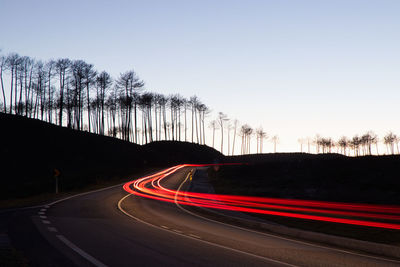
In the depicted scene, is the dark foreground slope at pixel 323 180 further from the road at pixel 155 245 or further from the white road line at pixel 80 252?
the white road line at pixel 80 252

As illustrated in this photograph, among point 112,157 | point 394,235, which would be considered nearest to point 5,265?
point 394,235

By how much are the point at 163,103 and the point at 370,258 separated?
106 meters

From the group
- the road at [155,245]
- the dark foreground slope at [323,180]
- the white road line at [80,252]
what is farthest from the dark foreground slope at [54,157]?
the white road line at [80,252]

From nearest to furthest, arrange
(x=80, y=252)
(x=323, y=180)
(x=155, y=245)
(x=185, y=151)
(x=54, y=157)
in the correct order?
1. (x=80, y=252)
2. (x=155, y=245)
3. (x=323, y=180)
4. (x=54, y=157)
5. (x=185, y=151)

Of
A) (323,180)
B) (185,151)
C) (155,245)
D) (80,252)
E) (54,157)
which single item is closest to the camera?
(80,252)

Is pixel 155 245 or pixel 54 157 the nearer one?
pixel 155 245

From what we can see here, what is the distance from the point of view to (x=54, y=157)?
194 feet

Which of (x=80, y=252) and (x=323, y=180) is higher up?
(x=80, y=252)

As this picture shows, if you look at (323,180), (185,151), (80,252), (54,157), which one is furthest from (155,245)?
(185,151)

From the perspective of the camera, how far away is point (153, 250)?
31.7ft

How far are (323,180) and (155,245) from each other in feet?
120

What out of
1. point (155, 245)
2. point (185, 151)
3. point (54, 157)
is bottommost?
point (155, 245)

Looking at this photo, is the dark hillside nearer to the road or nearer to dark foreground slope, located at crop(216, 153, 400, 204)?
dark foreground slope, located at crop(216, 153, 400, 204)

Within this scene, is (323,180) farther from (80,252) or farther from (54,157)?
(54,157)
